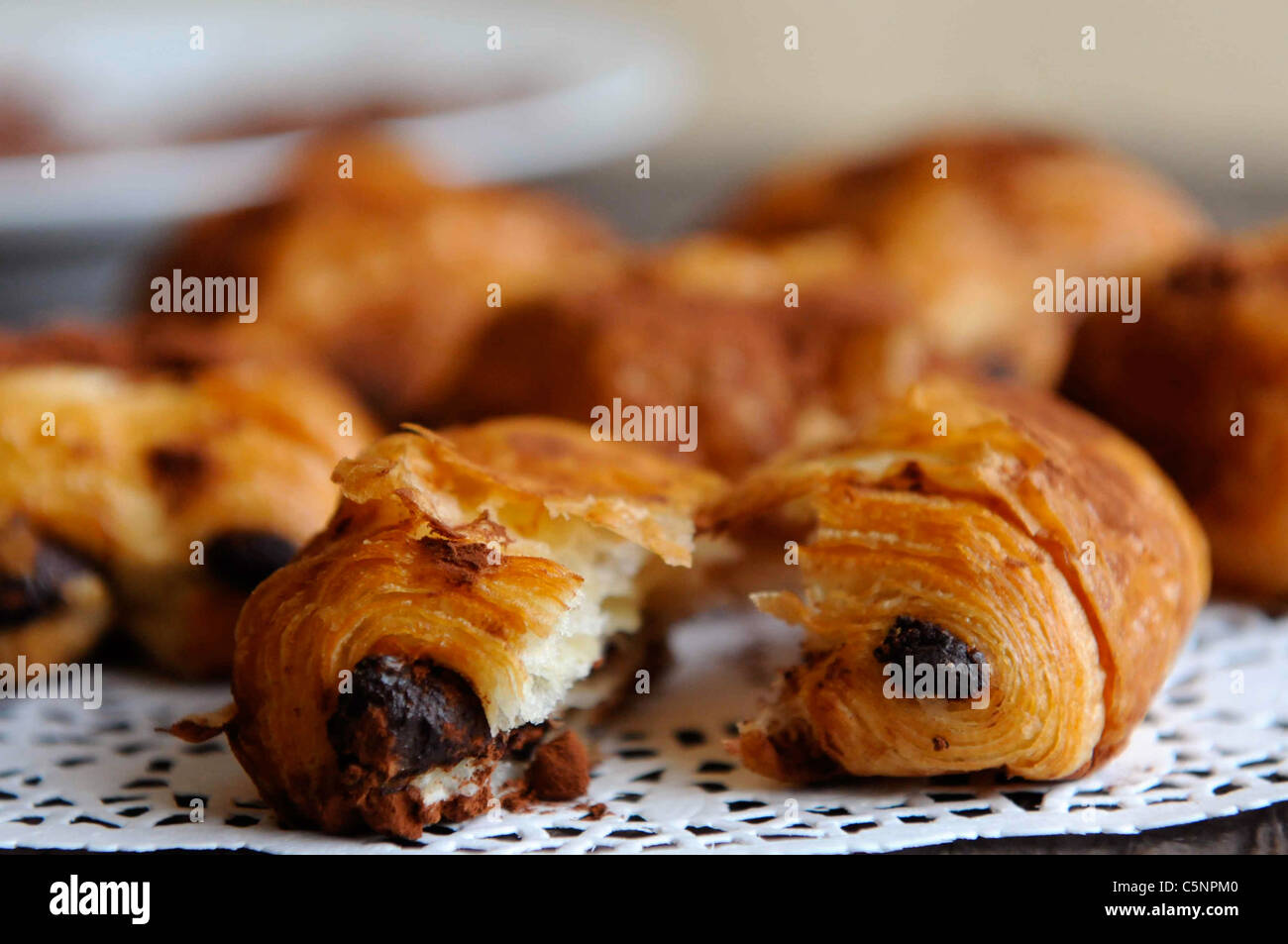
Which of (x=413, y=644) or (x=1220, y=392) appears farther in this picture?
(x=1220, y=392)

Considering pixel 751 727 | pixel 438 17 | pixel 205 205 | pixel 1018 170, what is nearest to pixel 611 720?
pixel 751 727

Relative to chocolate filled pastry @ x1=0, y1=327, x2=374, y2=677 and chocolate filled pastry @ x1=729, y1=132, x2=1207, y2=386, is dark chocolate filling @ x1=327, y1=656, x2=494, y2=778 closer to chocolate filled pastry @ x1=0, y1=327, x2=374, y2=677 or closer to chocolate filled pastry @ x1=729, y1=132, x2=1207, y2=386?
chocolate filled pastry @ x1=0, y1=327, x2=374, y2=677

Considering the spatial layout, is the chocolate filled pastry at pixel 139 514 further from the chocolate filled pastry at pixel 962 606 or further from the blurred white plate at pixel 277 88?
the blurred white plate at pixel 277 88

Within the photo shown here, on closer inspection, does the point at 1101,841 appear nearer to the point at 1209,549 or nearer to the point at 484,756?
the point at 484,756

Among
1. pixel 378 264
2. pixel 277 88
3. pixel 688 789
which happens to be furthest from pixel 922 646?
pixel 277 88

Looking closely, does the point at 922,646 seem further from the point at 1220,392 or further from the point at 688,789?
the point at 1220,392

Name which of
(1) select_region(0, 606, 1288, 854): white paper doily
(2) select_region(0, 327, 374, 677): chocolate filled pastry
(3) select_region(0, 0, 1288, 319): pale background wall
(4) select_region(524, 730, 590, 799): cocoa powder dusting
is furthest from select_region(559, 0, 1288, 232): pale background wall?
(4) select_region(524, 730, 590, 799): cocoa powder dusting

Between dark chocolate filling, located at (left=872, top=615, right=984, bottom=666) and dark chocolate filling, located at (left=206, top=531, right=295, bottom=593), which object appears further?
dark chocolate filling, located at (left=206, top=531, right=295, bottom=593)
